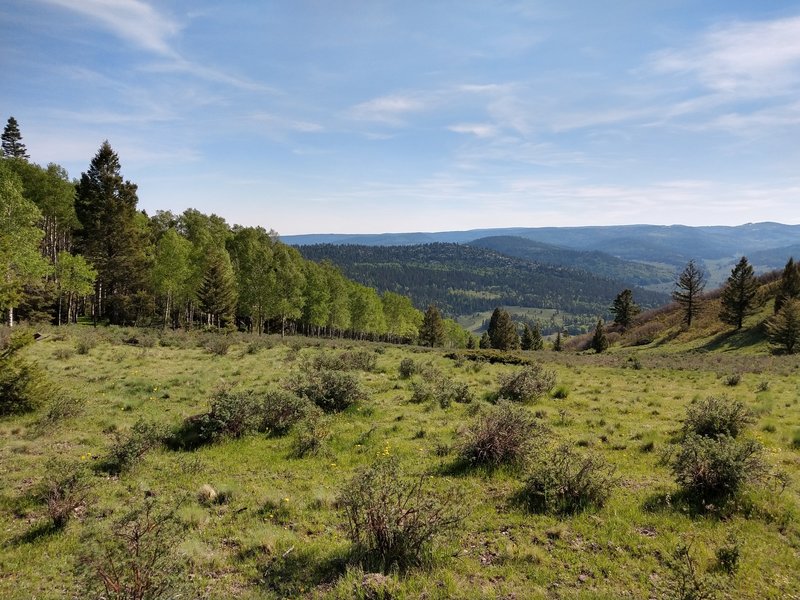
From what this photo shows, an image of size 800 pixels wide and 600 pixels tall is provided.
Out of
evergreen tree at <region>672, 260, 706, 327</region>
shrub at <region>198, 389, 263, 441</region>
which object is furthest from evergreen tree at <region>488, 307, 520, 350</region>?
shrub at <region>198, 389, 263, 441</region>

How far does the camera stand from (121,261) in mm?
47844

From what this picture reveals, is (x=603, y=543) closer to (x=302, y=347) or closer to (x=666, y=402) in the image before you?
(x=666, y=402)

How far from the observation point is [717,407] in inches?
556

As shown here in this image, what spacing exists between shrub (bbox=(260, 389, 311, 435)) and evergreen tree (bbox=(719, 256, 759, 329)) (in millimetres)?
72140

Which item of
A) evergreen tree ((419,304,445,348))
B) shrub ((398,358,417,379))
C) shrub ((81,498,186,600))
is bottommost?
evergreen tree ((419,304,445,348))

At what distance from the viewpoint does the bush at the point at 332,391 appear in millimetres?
17016

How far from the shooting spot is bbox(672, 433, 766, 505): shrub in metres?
9.12

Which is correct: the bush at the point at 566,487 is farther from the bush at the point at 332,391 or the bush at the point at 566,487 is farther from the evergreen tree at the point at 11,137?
the evergreen tree at the point at 11,137

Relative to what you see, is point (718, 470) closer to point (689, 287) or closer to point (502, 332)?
point (502, 332)

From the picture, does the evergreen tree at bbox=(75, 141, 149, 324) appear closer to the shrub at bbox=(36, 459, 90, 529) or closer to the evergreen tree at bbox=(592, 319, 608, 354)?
the shrub at bbox=(36, 459, 90, 529)

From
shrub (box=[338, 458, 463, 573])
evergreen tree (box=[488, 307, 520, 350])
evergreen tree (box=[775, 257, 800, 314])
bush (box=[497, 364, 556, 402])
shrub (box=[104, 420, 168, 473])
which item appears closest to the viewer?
shrub (box=[338, 458, 463, 573])

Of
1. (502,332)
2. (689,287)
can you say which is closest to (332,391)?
(502,332)

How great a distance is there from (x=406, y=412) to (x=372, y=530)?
945 centimetres

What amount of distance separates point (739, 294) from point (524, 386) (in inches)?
2515
